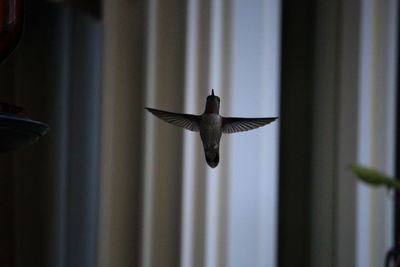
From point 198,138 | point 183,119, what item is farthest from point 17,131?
point 198,138

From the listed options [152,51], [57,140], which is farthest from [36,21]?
[152,51]

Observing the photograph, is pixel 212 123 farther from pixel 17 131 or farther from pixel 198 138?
pixel 198 138

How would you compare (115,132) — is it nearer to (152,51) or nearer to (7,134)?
(152,51)

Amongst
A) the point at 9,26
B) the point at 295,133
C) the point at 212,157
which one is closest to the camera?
the point at 212,157

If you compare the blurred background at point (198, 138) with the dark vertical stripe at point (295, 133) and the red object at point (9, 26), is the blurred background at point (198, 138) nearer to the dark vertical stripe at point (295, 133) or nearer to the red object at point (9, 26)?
the dark vertical stripe at point (295, 133)

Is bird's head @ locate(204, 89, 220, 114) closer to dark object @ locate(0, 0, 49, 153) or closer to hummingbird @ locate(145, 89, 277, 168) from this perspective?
hummingbird @ locate(145, 89, 277, 168)

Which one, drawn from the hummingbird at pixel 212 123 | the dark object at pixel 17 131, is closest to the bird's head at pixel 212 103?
the hummingbird at pixel 212 123
